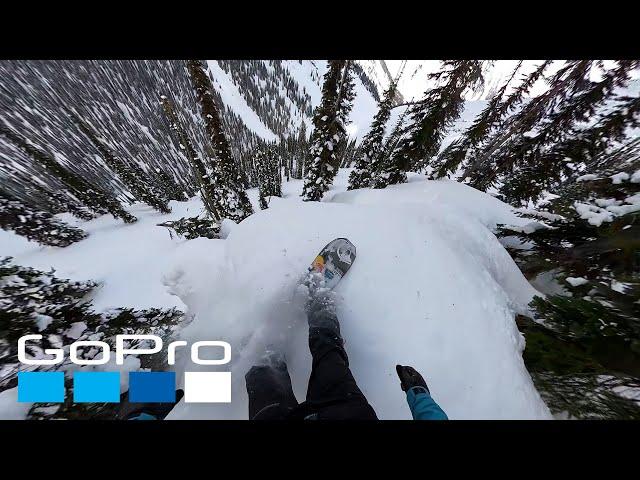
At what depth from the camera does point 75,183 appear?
16.4 metres

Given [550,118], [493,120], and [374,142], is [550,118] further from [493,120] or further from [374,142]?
[374,142]

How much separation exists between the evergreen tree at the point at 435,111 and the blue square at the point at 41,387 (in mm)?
9979

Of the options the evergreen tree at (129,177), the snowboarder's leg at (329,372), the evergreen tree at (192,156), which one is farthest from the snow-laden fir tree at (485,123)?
the evergreen tree at (129,177)

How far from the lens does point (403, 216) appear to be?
462 cm

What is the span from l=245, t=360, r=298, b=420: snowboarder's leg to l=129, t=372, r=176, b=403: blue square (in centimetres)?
73

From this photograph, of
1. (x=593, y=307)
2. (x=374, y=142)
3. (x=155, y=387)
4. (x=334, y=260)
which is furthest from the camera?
(x=374, y=142)

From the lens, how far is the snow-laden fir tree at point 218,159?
955cm

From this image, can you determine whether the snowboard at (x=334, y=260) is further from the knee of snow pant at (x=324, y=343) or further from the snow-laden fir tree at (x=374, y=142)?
the snow-laden fir tree at (x=374, y=142)

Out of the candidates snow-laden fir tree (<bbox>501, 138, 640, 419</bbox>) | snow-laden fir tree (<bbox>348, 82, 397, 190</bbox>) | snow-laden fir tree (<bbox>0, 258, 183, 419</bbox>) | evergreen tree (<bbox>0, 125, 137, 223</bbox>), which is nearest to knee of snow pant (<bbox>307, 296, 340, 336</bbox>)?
snow-laden fir tree (<bbox>0, 258, 183, 419</bbox>)

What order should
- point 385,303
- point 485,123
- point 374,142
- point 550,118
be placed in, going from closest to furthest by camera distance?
point 385,303
point 550,118
point 485,123
point 374,142

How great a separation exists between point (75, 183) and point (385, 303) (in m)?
22.6

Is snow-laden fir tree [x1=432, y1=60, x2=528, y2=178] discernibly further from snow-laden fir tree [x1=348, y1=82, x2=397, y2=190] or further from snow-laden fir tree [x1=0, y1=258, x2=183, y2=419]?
snow-laden fir tree [x1=0, y1=258, x2=183, y2=419]

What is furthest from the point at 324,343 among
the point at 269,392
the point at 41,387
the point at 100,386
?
the point at 41,387
